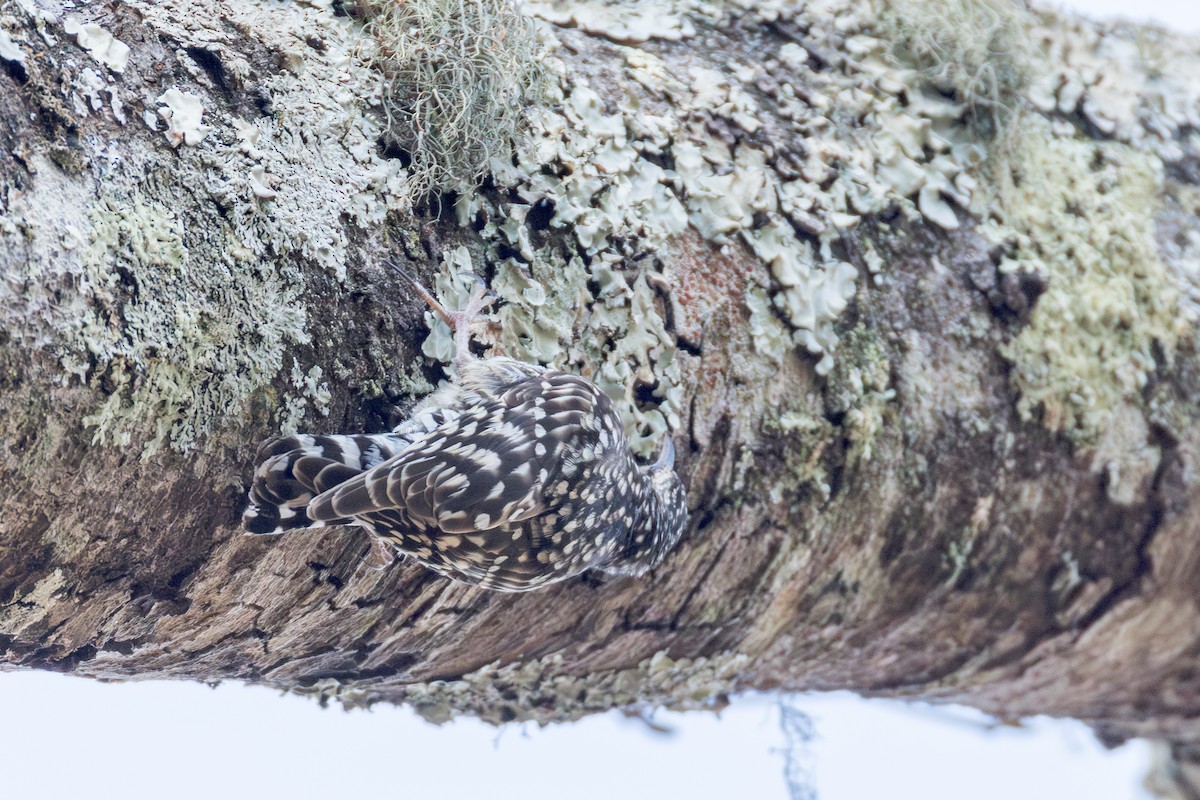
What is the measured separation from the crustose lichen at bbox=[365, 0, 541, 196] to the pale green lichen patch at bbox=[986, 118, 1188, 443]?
4.16 feet

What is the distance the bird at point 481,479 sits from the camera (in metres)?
1.42

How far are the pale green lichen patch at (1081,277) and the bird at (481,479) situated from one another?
1138mm

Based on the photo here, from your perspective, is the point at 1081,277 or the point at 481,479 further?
the point at 1081,277

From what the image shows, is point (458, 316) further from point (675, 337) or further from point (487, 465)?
point (675, 337)

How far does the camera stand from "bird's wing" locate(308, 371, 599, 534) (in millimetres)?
1423

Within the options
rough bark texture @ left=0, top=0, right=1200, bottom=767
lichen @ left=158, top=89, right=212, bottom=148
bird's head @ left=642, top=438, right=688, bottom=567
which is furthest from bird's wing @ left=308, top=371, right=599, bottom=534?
lichen @ left=158, top=89, right=212, bottom=148

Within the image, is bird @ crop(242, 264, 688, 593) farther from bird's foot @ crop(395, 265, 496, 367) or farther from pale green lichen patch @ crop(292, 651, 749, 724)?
pale green lichen patch @ crop(292, 651, 749, 724)

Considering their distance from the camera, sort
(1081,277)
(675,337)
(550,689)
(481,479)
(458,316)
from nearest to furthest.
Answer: (481,479)
(458,316)
(675,337)
(550,689)
(1081,277)

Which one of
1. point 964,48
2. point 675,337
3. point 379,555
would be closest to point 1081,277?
point 964,48

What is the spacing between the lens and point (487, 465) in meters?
1.50

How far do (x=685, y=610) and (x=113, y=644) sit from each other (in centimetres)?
116

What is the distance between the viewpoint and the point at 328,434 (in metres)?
1.54

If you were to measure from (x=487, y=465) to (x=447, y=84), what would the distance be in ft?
2.43

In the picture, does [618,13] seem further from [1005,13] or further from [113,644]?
[113,644]
